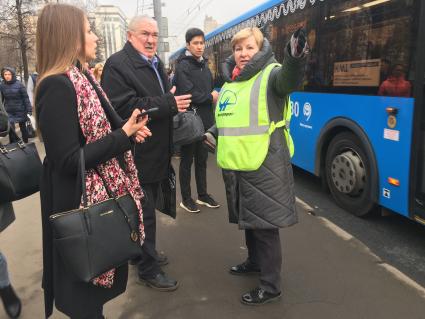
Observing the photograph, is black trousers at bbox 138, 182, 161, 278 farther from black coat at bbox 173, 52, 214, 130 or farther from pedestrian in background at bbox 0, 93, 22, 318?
black coat at bbox 173, 52, 214, 130

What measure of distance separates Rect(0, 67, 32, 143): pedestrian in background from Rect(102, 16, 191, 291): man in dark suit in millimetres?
7096

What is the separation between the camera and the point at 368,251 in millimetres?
3469

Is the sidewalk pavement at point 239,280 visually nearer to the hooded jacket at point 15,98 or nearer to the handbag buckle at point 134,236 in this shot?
the handbag buckle at point 134,236

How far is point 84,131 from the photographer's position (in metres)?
1.78

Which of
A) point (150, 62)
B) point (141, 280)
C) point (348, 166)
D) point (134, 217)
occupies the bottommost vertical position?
point (141, 280)

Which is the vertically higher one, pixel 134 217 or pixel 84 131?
pixel 84 131

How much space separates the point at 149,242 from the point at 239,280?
0.75m

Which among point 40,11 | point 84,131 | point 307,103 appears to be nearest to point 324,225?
point 307,103

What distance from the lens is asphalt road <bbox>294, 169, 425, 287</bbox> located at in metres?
3.31

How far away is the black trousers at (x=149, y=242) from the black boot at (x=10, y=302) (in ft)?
2.78

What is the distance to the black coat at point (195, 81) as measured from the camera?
177 inches

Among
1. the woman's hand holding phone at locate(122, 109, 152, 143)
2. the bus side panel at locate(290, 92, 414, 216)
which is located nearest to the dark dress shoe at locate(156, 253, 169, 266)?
the woman's hand holding phone at locate(122, 109, 152, 143)

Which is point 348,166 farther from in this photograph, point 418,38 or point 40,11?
point 40,11

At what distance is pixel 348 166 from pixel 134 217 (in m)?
3.15
